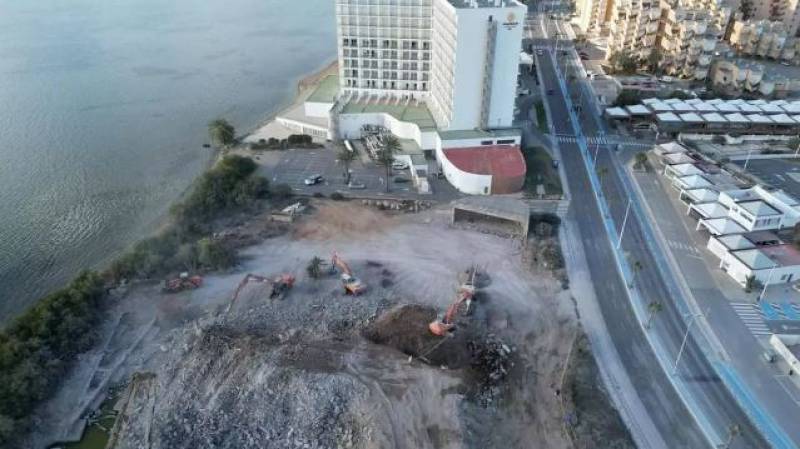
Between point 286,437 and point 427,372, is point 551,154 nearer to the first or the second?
point 427,372

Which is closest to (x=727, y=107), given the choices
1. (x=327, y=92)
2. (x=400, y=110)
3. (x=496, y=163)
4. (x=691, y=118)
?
(x=691, y=118)

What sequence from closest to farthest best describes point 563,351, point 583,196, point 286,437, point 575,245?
point 286,437 < point 563,351 < point 575,245 < point 583,196

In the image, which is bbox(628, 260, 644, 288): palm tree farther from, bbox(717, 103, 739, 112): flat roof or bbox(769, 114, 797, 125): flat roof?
bbox(769, 114, 797, 125): flat roof

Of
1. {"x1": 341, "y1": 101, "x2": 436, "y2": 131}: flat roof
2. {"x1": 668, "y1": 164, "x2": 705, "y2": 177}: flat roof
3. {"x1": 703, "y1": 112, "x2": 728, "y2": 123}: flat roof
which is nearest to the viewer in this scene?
{"x1": 668, "y1": 164, "x2": 705, "y2": 177}: flat roof

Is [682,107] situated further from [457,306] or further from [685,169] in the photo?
[457,306]

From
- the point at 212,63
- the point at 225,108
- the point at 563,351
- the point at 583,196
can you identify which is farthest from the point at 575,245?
the point at 212,63

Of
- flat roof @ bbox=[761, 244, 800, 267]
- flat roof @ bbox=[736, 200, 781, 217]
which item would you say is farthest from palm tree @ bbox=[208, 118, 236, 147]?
flat roof @ bbox=[761, 244, 800, 267]

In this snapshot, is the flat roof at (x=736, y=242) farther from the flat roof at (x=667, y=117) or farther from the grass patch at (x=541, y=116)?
the grass patch at (x=541, y=116)
